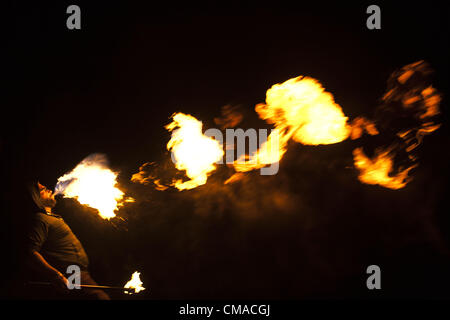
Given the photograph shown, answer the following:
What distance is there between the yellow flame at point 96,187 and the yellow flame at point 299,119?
76.5 inches

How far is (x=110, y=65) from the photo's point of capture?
3.58m

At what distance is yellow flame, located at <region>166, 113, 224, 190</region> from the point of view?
3.13 metres

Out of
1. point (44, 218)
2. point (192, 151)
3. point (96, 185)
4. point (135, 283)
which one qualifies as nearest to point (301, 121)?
point (192, 151)

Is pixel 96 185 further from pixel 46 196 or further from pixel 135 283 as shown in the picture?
pixel 135 283

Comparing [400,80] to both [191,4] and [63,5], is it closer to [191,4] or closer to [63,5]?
[191,4]

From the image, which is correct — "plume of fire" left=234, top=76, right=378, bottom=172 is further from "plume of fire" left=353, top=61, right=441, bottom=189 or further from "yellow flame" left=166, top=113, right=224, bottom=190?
"yellow flame" left=166, top=113, right=224, bottom=190

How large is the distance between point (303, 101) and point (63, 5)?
3.73 meters

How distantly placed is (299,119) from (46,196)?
386 cm

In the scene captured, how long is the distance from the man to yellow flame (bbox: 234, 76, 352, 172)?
2.56 m

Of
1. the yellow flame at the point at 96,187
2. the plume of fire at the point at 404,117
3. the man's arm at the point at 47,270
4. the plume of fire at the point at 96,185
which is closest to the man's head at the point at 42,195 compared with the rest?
the plume of fire at the point at 96,185

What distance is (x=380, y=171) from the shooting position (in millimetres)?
2705

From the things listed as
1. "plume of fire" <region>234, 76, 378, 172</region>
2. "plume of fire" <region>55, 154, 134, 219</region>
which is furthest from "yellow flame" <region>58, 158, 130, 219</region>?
"plume of fire" <region>234, 76, 378, 172</region>

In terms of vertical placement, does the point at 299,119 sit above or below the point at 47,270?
above

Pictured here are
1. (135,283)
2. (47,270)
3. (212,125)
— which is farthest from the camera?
(135,283)
